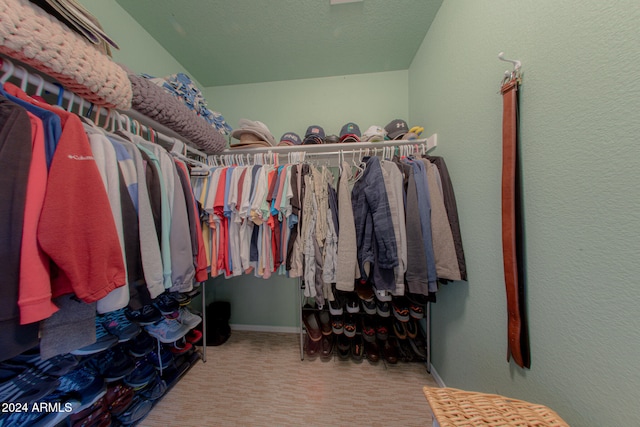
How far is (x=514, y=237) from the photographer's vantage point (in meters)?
0.64

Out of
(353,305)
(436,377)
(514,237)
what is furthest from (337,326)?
(514,237)

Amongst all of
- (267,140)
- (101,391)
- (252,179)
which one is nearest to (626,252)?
(252,179)

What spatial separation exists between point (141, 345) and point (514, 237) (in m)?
1.89

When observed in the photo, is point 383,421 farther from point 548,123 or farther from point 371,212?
point 548,123

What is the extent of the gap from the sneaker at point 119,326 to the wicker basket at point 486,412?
1.34 metres

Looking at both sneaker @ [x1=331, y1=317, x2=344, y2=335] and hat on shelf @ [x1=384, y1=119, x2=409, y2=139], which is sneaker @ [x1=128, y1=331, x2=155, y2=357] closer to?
sneaker @ [x1=331, y1=317, x2=344, y2=335]

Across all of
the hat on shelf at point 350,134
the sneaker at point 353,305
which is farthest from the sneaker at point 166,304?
the hat on shelf at point 350,134

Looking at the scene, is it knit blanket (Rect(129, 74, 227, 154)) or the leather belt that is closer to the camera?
the leather belt

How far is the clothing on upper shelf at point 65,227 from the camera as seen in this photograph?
0.41 m

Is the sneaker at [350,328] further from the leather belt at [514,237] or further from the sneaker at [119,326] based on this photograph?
the sneaker at [119,326]

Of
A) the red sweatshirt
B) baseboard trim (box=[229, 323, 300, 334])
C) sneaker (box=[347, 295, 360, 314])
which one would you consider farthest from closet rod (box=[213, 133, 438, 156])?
baseboard trim (box=[229, 323, 300, 334])

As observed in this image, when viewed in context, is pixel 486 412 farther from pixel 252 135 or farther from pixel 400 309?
pixel 252 135

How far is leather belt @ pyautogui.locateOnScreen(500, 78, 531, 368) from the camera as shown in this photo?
24.8 inches

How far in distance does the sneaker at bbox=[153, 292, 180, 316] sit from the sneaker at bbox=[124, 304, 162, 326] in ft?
0.09
